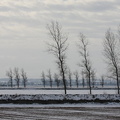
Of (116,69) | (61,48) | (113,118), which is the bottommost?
(113,118)

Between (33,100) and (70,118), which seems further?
(33,100)

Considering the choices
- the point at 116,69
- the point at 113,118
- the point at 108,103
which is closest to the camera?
the point at 113,118

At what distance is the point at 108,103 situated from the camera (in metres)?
36.0

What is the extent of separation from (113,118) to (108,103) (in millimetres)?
14042

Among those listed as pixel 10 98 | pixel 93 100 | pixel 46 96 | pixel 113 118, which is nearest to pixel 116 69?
pixel 93 100

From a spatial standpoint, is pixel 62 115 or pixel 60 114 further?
pixel 60 114

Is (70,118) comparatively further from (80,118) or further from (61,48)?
(61,48)

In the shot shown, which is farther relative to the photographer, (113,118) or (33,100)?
(33,100)

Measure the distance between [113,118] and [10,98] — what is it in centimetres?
1788

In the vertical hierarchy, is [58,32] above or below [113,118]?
above

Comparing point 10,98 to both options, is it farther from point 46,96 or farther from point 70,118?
point 70,118

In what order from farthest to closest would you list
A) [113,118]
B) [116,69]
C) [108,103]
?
[116,69]
[108,103]
[113,118]

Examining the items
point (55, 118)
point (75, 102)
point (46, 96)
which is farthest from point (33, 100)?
point (55, 118)

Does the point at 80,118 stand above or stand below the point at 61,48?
below
